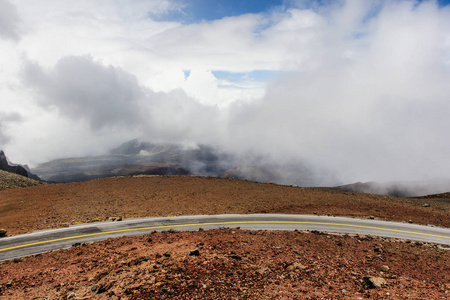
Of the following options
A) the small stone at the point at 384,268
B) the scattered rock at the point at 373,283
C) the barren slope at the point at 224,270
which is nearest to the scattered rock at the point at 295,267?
the barren slope at the point at 224,270

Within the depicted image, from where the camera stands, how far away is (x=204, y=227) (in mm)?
21688

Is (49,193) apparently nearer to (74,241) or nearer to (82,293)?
(74,241)

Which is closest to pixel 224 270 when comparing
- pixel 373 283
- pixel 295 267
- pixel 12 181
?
pixel 295 267

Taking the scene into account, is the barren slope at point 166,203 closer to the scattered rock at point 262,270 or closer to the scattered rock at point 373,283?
the scattered rock at point 262,270

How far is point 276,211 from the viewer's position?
1156 inches

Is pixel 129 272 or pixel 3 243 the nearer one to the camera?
pixel 129 272

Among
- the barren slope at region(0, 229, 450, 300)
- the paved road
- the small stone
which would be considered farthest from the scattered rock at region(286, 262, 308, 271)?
the paved road

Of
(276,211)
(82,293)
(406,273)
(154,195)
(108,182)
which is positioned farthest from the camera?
(108,182)

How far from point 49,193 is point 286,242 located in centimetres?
3626

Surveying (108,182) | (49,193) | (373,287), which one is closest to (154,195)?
(108,182)

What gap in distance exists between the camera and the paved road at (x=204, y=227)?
57.7ft

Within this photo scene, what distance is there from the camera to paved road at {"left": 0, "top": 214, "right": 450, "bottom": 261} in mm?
17578

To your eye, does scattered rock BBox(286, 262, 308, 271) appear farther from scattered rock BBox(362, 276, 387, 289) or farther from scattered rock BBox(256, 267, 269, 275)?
scattered rock BBox(362, 276, 387, 289)

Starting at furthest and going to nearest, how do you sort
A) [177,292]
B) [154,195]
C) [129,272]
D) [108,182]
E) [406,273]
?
1. [108,182]
2. [154,195]
3. [406,273]
4. [129,272]
5. [177,292]
